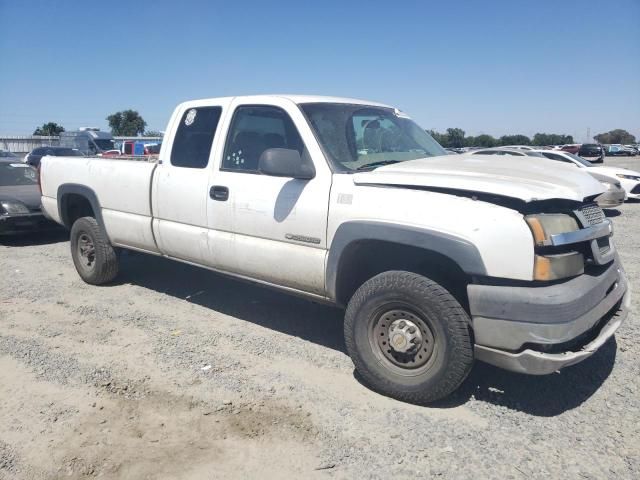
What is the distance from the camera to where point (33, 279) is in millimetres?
6469

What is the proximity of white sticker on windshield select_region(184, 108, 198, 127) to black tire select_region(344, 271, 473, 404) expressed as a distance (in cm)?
242

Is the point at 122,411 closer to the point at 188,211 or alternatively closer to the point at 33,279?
the point at 188,211

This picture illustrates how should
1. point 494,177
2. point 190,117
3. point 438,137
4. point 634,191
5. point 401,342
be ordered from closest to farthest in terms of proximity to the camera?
point 494,177
point 401,342
point 190,117
point 634,191
point 438,137

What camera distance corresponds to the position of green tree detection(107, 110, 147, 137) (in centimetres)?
7562

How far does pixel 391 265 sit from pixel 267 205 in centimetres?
105

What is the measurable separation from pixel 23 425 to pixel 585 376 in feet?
12.3

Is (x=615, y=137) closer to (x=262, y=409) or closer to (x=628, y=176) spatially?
(x=628, y=176)

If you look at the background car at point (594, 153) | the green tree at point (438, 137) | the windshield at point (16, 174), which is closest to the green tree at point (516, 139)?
the background car at point (594, 153)

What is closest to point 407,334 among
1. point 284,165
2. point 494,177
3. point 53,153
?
point 494,177

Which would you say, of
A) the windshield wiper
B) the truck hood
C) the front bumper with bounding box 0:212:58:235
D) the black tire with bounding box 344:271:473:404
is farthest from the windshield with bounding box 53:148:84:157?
the black tire with bounding box 344:271:473:404

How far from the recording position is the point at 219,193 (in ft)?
14.2

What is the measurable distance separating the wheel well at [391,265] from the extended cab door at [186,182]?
1.44 metres

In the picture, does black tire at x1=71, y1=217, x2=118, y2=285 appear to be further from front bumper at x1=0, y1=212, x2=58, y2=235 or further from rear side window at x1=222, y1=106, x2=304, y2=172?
front bumper at x1=0, y1=212, x2=58, y2=235

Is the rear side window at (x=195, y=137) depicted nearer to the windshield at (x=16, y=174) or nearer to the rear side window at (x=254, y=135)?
the rear side window at (x=254, y=135)
